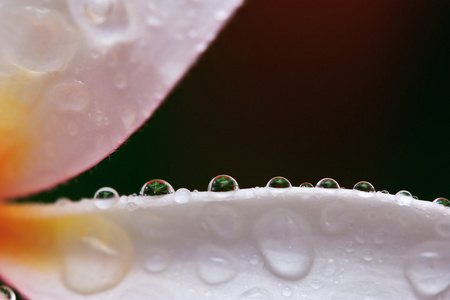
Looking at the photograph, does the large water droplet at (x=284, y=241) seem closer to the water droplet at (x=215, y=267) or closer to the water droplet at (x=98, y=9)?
the water droplet at (x=215, y=267)

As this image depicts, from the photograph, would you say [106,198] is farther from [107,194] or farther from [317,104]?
[317,104]

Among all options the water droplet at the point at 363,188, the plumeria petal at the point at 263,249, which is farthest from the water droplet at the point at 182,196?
the water droplet at the point at 363,188

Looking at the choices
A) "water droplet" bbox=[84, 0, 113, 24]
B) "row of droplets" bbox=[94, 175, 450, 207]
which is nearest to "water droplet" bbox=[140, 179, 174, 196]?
"row of droplets" bbox=[94, 175, 450, 207]

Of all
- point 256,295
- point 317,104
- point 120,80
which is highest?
point 317,104

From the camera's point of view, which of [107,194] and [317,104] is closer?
[107,194]

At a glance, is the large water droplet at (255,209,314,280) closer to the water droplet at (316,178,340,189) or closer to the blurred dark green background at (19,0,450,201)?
the water droplet at (316,178,340,189)

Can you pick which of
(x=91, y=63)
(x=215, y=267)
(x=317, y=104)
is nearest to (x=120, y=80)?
(x=91, y=63)
